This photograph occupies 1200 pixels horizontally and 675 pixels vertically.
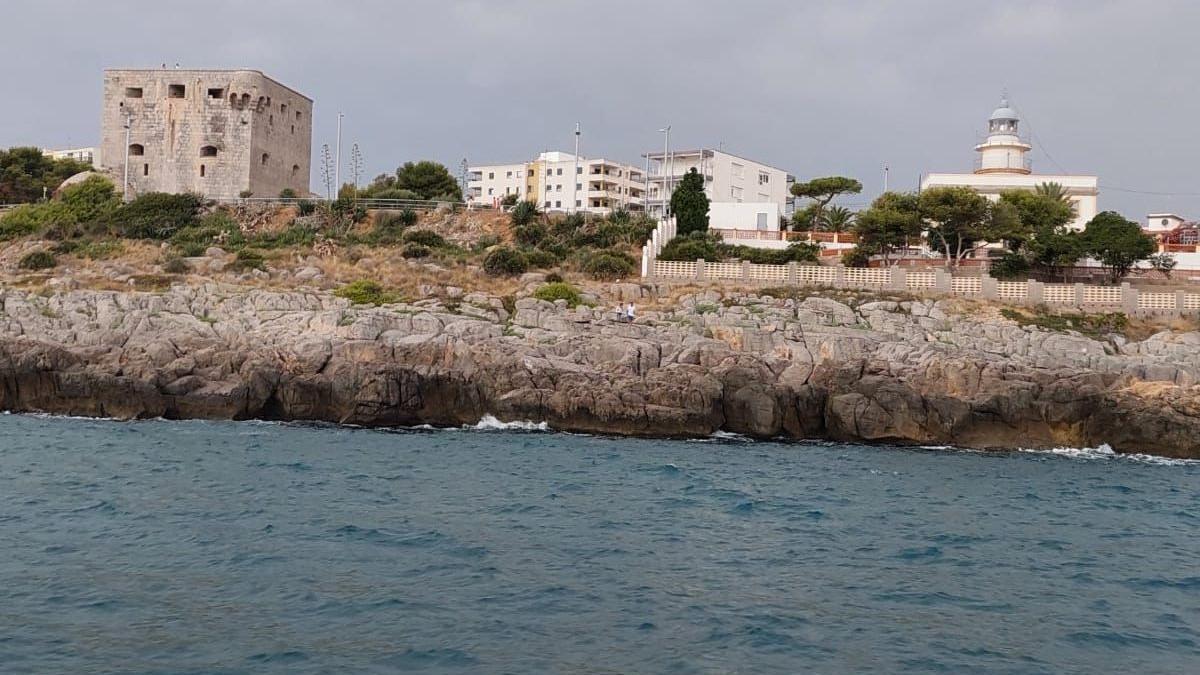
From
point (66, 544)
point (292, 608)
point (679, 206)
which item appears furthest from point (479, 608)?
point (679, 206)

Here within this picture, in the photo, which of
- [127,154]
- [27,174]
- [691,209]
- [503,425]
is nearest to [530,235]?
[691,209]

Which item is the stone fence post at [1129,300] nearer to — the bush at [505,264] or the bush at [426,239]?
the bush at [505,264]

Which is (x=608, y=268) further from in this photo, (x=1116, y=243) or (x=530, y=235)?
(x=1116, y=243)

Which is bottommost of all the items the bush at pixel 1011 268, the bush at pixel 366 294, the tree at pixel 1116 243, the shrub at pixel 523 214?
the bush at pixel 366 294

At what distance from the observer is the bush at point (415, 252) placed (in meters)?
53.2

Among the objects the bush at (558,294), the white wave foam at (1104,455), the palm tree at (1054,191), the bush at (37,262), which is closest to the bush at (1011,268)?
the palm tree at (1054,191)

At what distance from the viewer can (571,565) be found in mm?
17078

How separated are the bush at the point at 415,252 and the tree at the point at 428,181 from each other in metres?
23.7

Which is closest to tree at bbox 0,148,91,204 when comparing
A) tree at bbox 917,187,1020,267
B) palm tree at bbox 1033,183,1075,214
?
tree at bbox 917,187,1020,267

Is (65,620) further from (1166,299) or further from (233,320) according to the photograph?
(1166,299)

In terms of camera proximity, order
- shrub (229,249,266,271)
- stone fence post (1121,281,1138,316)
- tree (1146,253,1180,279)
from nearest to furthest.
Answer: stone fence post (1121,281,1138,316), tree (1146,253,1180,279), shrub (229,249,266,271)

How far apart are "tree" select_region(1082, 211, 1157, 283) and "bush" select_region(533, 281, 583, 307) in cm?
2187

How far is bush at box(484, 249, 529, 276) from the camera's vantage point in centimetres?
4956

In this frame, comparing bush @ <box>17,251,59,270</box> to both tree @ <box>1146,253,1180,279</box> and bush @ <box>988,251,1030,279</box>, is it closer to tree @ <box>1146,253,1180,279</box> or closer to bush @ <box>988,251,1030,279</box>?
bush @ <box>988,251,1030,279</box>
